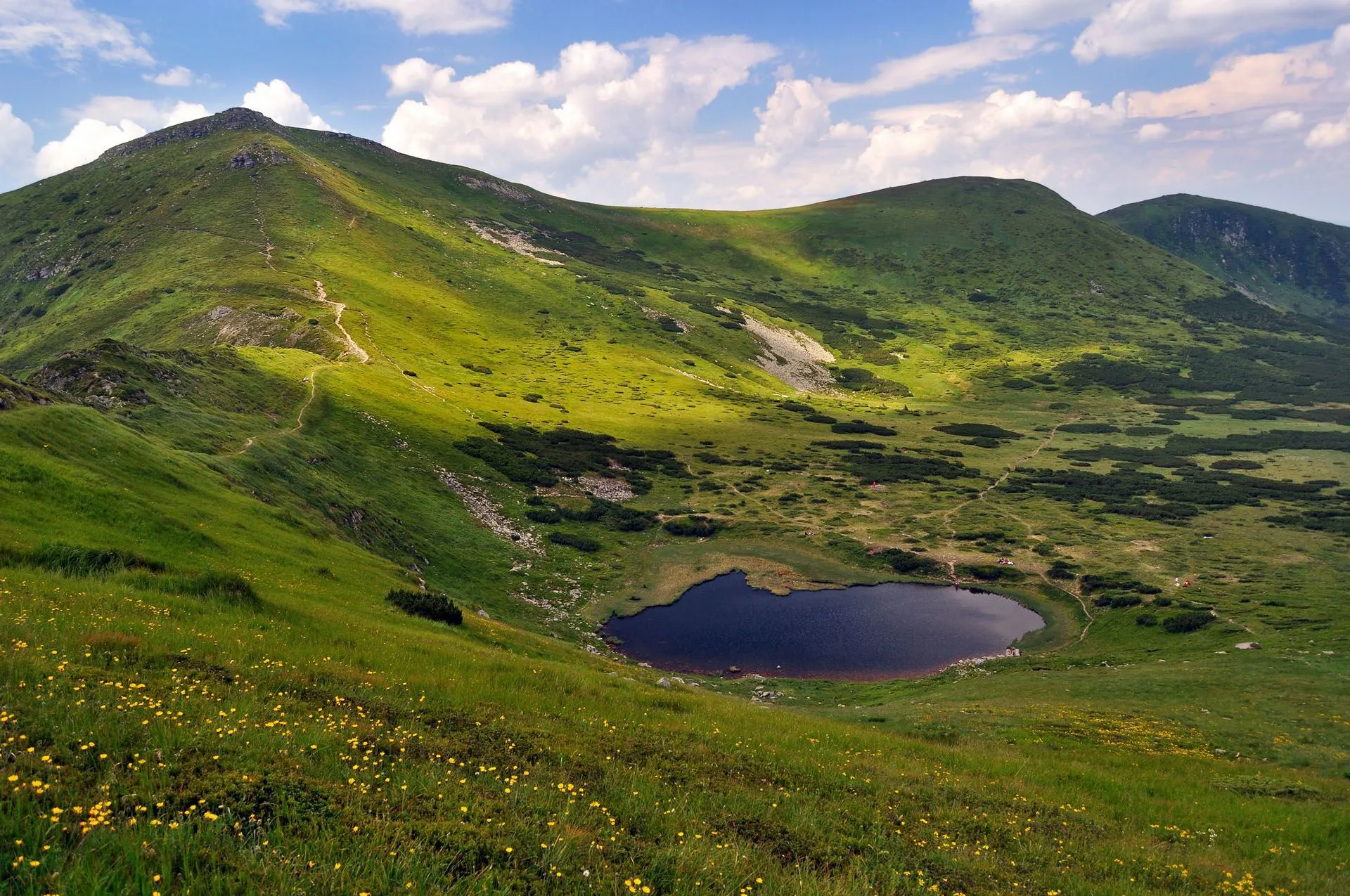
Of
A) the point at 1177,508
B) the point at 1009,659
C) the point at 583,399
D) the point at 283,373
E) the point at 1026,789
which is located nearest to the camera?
the point at 1026,789

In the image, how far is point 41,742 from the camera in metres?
8.81

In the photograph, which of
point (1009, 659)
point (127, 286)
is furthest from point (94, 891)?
point (127, 286)

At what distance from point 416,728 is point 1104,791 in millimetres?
19609

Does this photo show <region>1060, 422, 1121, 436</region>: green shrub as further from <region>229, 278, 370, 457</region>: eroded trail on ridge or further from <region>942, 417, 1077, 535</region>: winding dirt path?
<region>229, 278, 370, 457</region>: eroded trail on ridge

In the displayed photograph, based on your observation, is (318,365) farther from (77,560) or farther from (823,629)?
(77,560)

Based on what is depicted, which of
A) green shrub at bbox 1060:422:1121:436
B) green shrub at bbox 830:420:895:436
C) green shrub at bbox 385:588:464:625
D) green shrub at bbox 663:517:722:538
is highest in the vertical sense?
green shrub at bbox 1060:422:1121:436

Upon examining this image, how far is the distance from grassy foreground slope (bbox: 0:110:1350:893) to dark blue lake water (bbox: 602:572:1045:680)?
366 centimetres

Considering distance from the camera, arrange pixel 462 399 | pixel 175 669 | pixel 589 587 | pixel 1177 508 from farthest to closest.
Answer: pixel 462 399 → pixel 1177 508 → pixel 589 587 → pixel 175 669

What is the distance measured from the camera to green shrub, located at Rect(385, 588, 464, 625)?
32.8 meters

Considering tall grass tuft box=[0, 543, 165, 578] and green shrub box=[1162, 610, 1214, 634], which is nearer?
tall grass tuft box=[0, 543, 165, 578]

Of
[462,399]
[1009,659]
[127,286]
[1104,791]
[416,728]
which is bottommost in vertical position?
[1009,659]

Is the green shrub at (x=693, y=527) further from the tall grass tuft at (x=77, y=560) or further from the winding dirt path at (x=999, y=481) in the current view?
the tall grass tuft at (x=77, y=560)

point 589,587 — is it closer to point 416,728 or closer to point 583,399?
point 416,728

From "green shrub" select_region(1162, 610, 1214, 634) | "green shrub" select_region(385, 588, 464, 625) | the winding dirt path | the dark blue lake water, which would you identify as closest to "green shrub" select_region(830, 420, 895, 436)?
the winding dirt path
